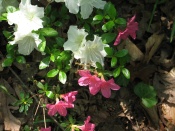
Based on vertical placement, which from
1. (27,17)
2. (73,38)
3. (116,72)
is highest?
(27,17)

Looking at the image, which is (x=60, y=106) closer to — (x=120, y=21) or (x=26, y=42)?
(x=26, y=42)

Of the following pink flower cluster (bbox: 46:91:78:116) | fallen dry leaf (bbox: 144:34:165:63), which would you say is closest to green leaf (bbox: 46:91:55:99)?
pink flower cluster (bbox: 46:91:78:116)

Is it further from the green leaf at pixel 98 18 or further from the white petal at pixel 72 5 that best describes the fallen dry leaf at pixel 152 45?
the white petal at pixel 72 5

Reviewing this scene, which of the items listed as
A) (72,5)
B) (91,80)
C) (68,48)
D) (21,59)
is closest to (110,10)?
(72,5)

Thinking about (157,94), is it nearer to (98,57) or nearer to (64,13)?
(98,57)

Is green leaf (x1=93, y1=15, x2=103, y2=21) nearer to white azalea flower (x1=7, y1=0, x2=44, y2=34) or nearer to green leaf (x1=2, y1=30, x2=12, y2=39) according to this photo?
white azalea flower (x1=7, y1=0, x2=44, y2=34)

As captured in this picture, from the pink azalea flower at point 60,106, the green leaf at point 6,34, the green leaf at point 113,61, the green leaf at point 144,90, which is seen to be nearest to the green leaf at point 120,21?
the green leaf at point 113,61

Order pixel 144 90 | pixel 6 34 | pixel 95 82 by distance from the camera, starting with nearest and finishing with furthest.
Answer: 1. pixel 95 82
2. pixel 6 34
3. pixel 144 90
